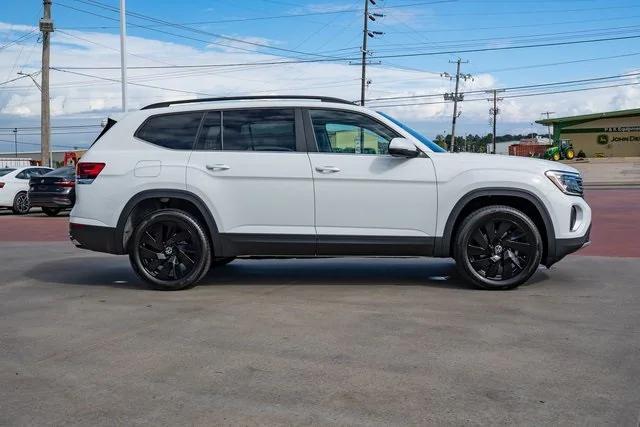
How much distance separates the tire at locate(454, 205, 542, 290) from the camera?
659cm

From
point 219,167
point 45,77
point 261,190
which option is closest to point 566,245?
point 261,190

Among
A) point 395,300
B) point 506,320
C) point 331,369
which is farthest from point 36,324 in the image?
point 506,320

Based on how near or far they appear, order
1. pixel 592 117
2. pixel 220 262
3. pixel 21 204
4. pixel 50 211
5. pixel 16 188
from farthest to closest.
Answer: pixel 592 117
pixel 21 204
pixel 16 188
pixel 50 211
pixel 220 262

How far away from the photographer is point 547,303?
622 centimetres

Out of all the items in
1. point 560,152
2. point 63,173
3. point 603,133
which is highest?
point 603,133

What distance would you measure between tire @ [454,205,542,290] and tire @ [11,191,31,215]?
17.4 m

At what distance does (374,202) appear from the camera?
21.7ft

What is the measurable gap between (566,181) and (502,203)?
67cm

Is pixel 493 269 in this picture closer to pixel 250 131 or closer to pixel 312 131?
pixel 312 131

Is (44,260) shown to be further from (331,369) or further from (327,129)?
(331,369)

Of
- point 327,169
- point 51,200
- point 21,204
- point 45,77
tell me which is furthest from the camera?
point 45,77

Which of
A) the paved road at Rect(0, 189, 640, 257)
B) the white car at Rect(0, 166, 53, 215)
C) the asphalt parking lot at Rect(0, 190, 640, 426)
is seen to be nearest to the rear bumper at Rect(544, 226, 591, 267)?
the asphalt parking lot at Rect(0, 190, 640, 426)

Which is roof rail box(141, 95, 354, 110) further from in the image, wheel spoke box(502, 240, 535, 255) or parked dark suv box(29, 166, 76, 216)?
parked dark suv box(29, 166, 76, 216)

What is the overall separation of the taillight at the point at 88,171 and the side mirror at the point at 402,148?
9.84ft
